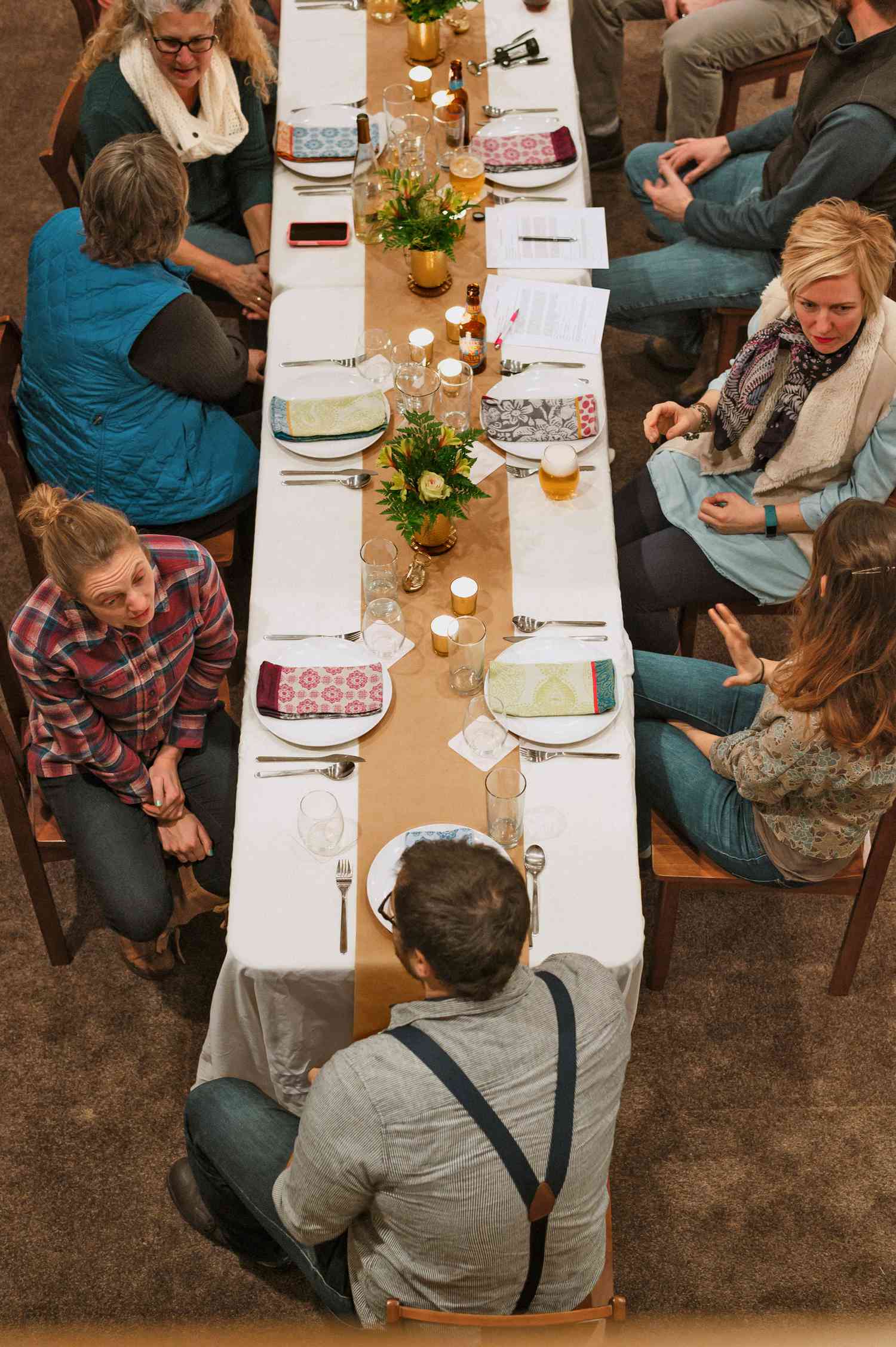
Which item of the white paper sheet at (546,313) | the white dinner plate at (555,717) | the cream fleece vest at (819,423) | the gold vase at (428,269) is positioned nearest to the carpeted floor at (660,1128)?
the white dinner plate at (555,717)

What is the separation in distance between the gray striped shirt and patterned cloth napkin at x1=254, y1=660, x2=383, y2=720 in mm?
765

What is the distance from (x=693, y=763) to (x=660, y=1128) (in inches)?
33.7

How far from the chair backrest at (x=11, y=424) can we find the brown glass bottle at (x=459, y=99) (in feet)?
4.45

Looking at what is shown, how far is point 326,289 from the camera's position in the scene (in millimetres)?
3203

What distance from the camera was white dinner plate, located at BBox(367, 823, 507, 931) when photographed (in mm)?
2225

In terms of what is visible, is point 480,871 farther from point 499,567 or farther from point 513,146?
point 513,146

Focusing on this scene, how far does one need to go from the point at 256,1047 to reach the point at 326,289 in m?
1.89

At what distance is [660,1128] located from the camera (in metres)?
2.84

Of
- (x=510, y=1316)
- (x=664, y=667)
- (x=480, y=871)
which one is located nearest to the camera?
(x=510, y=1316)

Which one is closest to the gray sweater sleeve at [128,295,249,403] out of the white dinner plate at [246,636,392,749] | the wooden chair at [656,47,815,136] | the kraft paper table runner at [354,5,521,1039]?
the kraft paper table runner at [354,5,521,1039]

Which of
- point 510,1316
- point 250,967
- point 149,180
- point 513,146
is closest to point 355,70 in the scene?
point 513,146

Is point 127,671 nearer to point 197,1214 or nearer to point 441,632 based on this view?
point 441,632

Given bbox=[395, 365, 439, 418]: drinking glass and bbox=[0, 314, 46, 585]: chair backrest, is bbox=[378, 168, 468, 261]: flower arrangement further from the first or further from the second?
bbox=[0, 314, 46, 585]: chair backrest

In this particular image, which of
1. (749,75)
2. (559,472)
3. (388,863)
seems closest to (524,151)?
(559,472)
